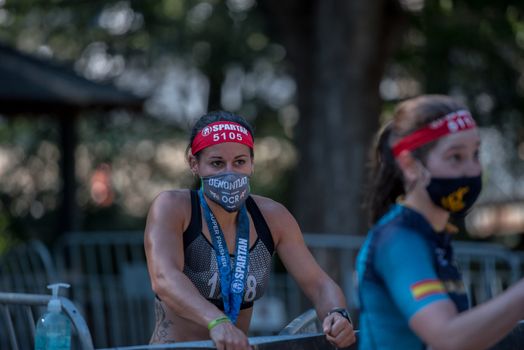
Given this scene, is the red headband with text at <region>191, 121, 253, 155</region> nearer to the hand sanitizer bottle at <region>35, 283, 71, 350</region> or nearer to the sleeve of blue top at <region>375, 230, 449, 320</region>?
the hand sanitizer bottle at <region>35, 283, 71, 350</region>

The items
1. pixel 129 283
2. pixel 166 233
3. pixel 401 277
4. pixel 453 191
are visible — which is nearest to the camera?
pixel 401 277

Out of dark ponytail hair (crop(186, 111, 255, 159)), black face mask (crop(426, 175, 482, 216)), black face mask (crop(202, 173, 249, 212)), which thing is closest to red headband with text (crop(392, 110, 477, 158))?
black face mask (crop(426, 175, 482, 216))

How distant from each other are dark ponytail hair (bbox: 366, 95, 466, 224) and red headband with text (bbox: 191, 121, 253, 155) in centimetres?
114

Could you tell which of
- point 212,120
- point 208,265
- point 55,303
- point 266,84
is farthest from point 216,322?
point 266,84

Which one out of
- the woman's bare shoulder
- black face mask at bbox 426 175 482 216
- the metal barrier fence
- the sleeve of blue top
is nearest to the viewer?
the sleeve of blue top

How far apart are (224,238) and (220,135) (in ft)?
1.33

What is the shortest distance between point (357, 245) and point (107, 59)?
9509mm

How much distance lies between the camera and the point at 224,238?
4.19 m

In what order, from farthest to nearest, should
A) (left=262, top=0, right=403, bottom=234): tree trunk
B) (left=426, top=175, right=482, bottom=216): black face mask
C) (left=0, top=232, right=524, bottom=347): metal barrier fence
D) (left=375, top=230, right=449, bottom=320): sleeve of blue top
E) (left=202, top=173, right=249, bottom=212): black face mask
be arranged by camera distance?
1. (left=262, top=0, right=403, bottom=234): tree trunk
2. (left=0, top=232, right=524, bottom=347): metal barrier fence
3. (left=202, top=173, right=249, bottom=212): black face mask
4. (left=426, top=175, right=482, bottom=216): black face mask
5. (left=375, top=230, right=449, bottom=320): sleeve of blue top

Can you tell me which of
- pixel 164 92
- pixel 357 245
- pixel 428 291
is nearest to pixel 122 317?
pixel 357 245

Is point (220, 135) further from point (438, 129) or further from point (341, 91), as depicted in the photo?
point (341, 91)

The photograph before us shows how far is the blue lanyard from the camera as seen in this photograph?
410 centimetres

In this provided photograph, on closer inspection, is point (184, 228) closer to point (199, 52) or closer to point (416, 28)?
point (416, 28)

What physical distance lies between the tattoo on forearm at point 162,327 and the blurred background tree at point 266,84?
270 inches
